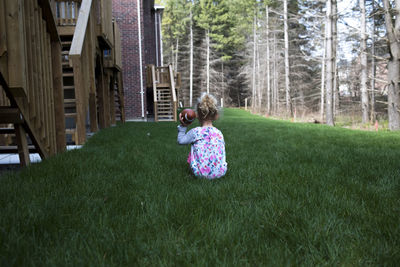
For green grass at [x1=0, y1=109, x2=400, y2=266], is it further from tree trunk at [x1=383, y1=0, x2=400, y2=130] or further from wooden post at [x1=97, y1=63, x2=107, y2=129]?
tree trunk at [x1=383, y1=0, x2=400, y2=130]

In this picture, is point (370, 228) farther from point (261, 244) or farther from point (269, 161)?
point (269, 161)

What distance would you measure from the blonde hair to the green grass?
65 cm

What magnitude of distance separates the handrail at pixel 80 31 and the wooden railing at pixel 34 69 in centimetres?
109

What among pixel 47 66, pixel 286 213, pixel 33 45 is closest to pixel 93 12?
pixel 47 66

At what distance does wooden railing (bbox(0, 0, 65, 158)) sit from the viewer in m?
2.94

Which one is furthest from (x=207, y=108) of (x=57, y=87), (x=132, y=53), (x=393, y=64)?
(x=132, y=53)

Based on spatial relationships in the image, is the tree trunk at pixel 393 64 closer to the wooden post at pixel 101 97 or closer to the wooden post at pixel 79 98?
the wooden post at pixel 101 97

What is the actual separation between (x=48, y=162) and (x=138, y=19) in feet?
40.8

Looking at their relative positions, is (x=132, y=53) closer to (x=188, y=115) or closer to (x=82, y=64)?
(x=82, y=64)

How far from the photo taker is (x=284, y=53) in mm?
28938

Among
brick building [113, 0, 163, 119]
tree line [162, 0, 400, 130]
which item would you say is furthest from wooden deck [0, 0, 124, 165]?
tree line [162, 0, 400, 130]

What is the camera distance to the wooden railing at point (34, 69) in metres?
2.94

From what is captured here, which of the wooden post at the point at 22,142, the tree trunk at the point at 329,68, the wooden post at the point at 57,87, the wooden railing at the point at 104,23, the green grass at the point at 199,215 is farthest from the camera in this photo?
the tree trunk at the point at 329,68

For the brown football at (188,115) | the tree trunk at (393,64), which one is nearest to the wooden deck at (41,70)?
the brown football at (188,115)
